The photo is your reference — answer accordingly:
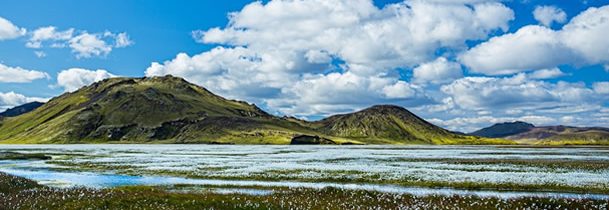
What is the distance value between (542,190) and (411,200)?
2012 cm

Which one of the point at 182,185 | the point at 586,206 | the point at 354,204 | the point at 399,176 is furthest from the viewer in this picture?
the point at 399,176

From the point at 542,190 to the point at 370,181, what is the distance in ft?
55.8

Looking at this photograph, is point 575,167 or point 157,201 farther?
point 575,167

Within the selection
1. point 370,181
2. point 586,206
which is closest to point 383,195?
point 586,206

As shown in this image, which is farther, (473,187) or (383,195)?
(473,187)

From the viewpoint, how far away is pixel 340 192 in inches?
1575

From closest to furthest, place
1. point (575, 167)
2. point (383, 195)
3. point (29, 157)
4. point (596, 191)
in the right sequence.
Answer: point (383, 195) → point (596, 191) → point (575, 167) → point (29, 157)

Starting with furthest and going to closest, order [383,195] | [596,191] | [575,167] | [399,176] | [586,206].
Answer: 1. [575,167]
2. [399,176]
3. [596,191]
4. [383,195]
5. [586,206]

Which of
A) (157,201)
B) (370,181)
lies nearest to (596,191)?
(370,181)

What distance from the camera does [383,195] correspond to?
1499 inches

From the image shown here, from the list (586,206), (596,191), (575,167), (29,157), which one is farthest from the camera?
(29,157)

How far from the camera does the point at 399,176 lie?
2425 inches

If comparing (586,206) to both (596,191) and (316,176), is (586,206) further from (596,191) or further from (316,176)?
(316,176)

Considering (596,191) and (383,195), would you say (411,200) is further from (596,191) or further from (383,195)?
(596,191)
